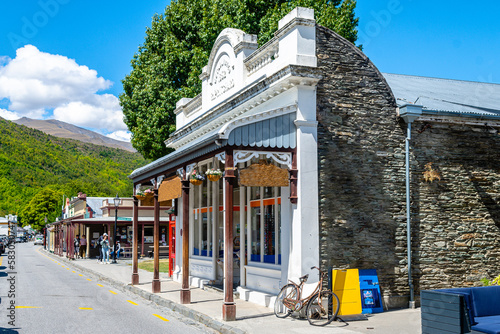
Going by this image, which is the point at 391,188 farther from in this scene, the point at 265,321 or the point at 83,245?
the point at 83,245

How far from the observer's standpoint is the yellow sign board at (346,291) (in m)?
11.0

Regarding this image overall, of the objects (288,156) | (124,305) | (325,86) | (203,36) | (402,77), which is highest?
(203,36)

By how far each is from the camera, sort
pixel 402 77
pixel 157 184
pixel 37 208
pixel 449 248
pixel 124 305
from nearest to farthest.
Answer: pixel 449 248 → pixel 124 305 → pixel 157 184 → pixel 402 77 → pixel 37 208

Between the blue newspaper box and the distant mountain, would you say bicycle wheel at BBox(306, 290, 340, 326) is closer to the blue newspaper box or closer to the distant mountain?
the blue newspaper box

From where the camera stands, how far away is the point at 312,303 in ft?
35.6

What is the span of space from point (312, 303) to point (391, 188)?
137 inches

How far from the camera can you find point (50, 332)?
9734 mm

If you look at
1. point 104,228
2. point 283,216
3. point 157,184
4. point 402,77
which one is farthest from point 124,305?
point 104,228

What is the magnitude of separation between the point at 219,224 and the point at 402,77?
7.74 metres

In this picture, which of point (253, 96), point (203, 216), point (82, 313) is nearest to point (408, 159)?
point (253, 96)

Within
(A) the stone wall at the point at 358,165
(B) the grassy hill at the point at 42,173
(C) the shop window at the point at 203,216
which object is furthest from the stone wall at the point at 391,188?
(B) the grassy hill at the point at 42,173

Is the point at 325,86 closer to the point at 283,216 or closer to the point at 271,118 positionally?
the point at 271,118

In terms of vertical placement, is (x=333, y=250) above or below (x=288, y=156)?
below

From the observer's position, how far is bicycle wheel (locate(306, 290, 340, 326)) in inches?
414
